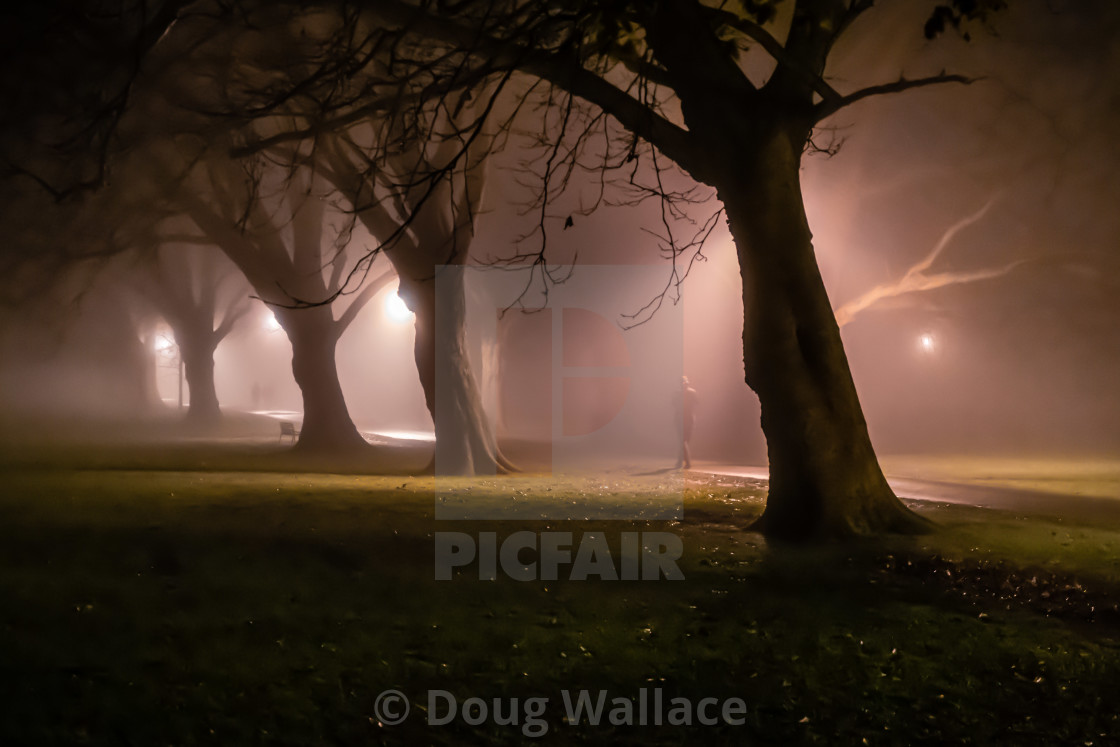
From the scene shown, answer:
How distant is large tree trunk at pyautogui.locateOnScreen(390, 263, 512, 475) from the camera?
58.5ft

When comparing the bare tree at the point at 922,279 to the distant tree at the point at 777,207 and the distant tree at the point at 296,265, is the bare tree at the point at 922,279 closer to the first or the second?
the distant tree at the point at 296,265

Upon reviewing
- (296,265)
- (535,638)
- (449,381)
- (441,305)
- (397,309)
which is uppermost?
(397,309)

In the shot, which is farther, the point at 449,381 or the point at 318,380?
the point at 318,380

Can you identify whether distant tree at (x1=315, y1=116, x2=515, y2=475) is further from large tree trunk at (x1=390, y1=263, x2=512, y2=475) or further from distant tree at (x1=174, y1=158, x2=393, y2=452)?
distant tree at (x1=174, y1=158, x2=393, y2=452)

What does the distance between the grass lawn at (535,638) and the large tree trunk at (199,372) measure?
27.9 m

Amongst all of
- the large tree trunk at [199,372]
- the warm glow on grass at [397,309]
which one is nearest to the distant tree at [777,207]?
the large tree trunk at [199,372]

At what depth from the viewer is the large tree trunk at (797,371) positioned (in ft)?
30.0

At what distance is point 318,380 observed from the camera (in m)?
23.4

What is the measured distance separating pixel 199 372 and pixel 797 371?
106ft

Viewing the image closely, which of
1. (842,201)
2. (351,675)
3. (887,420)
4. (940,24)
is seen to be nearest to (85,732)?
(351,675)

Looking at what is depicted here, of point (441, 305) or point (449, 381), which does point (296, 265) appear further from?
point (449, 381)

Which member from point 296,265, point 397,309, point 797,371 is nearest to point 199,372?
point 397,309

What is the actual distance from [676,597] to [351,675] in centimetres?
277

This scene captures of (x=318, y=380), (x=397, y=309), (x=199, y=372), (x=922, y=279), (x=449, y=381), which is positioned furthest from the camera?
(x=397, y=309)
